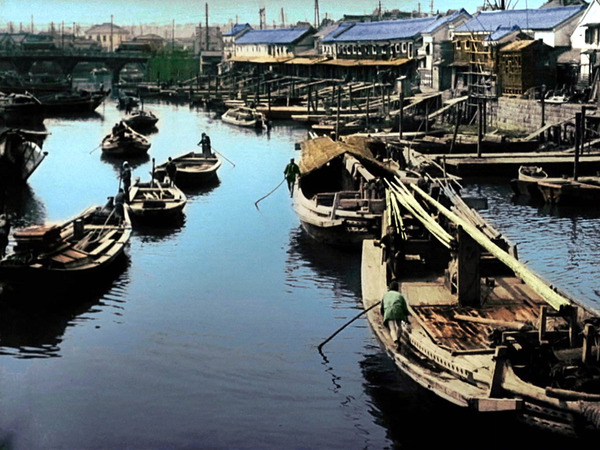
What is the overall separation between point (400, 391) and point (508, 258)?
395 cm

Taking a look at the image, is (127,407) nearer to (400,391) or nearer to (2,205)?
(400,391)

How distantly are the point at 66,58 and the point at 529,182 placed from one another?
11100 centimetres

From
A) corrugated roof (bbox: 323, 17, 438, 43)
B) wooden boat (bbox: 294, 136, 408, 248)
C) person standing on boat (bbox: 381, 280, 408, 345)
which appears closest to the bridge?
corrugated roof (bbox: 323, 17, 438, 43)

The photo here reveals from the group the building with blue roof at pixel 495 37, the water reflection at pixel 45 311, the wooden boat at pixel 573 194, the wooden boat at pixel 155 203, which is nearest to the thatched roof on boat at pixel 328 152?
the wooden boat at pixel 155 203

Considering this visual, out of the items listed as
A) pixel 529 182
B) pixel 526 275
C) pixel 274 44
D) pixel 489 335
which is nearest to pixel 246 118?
pixel 529 182

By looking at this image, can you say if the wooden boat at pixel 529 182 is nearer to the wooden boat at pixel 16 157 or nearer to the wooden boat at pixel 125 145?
the wooden boat at pixel 16 157

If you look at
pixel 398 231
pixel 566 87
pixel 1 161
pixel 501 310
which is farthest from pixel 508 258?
pixel 566 87

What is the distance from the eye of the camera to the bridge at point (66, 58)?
135125 mm

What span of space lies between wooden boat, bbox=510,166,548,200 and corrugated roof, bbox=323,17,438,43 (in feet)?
185

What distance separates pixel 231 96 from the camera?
108500 mm

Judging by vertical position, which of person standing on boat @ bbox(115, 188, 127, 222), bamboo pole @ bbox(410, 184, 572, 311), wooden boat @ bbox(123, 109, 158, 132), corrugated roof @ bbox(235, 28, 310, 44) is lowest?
person standing on boat @ bbox(115, 188, 127, 222)

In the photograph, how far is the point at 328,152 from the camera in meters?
34.9

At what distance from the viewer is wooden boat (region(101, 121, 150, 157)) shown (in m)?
54.1

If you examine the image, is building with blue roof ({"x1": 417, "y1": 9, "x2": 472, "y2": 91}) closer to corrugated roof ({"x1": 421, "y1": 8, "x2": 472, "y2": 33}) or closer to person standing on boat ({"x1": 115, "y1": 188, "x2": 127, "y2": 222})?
corrugated roof ({"x1": 421, "y1": 8, "x2": 472, "y2": 33})
